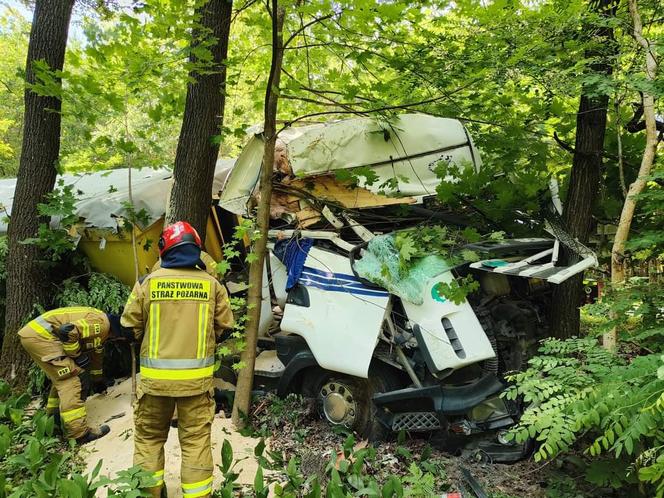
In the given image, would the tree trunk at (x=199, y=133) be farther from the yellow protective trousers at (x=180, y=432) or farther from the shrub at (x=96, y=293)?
the yellow protective trousers at (x=180, y=432)

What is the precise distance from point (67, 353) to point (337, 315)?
259cm

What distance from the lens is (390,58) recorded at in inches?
151

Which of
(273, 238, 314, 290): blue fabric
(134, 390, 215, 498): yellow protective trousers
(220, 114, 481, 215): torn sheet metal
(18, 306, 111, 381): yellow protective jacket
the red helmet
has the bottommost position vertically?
(134, 390, 215, 498): yellow protective trousers

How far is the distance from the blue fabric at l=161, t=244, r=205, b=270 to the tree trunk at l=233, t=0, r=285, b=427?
83 centimetres

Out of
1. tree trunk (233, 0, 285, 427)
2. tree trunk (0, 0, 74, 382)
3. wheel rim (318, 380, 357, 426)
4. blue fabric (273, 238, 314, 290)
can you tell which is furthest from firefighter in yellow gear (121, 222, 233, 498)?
tree trunk (0, 0, 74, 382)

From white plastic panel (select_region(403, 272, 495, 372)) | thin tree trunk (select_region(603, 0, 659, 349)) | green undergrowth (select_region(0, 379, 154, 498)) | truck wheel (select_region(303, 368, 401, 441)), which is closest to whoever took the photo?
green undergrowth (select_region(0, 379, 154, 498))

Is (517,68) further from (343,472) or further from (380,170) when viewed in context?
(343,472)

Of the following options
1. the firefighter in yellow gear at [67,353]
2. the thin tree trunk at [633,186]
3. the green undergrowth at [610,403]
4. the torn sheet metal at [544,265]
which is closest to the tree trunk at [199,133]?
the firefighter in yellow gear at [67,353]

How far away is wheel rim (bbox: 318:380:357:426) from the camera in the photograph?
12.6 feet

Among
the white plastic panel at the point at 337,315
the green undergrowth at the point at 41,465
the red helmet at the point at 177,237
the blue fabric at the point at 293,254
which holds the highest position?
the red helmet at the point at 177,237

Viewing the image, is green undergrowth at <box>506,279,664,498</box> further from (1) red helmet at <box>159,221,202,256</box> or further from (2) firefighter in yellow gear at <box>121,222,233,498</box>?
(1) red helmet at <box>159,221,202,256</box>

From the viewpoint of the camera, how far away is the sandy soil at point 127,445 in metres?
3.44

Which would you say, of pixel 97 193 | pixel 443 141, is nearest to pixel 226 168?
Result: pixel 97 193

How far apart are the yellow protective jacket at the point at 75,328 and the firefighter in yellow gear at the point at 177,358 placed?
1333 millimetres
